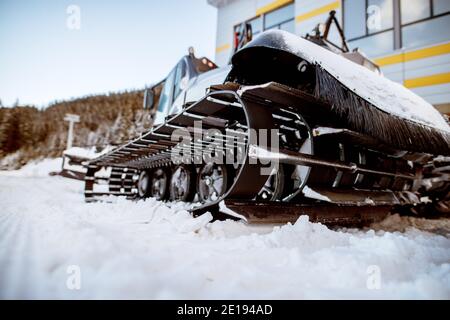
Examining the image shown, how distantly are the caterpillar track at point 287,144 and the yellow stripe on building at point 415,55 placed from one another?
248 inches

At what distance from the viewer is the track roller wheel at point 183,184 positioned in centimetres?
340

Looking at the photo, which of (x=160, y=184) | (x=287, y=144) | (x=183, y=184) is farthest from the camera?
(x=160, y=184)

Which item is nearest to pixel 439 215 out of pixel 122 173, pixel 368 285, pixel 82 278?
pixel 368 285

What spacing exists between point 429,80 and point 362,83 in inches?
291

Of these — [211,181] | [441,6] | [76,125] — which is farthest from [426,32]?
[76,125]

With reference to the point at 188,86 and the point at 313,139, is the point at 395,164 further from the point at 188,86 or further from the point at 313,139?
the point at 188,86

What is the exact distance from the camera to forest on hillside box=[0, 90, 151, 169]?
1753 cm

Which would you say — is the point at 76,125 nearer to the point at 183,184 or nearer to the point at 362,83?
the point at 183,184

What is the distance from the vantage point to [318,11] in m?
10.3

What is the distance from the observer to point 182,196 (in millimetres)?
3490

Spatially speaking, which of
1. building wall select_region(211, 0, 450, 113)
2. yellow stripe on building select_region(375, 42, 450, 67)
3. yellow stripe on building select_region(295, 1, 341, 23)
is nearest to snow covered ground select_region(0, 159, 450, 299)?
building wall select_region(211, 0, 450, 113)

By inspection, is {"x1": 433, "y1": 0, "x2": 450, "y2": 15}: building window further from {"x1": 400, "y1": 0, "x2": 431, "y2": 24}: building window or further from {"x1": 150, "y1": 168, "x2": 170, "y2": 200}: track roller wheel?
{"x1": 150, "y1": 168, "x2": 170, "y2": 200}: track roller wheel

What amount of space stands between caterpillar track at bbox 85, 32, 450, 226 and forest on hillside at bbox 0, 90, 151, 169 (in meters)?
15.4
